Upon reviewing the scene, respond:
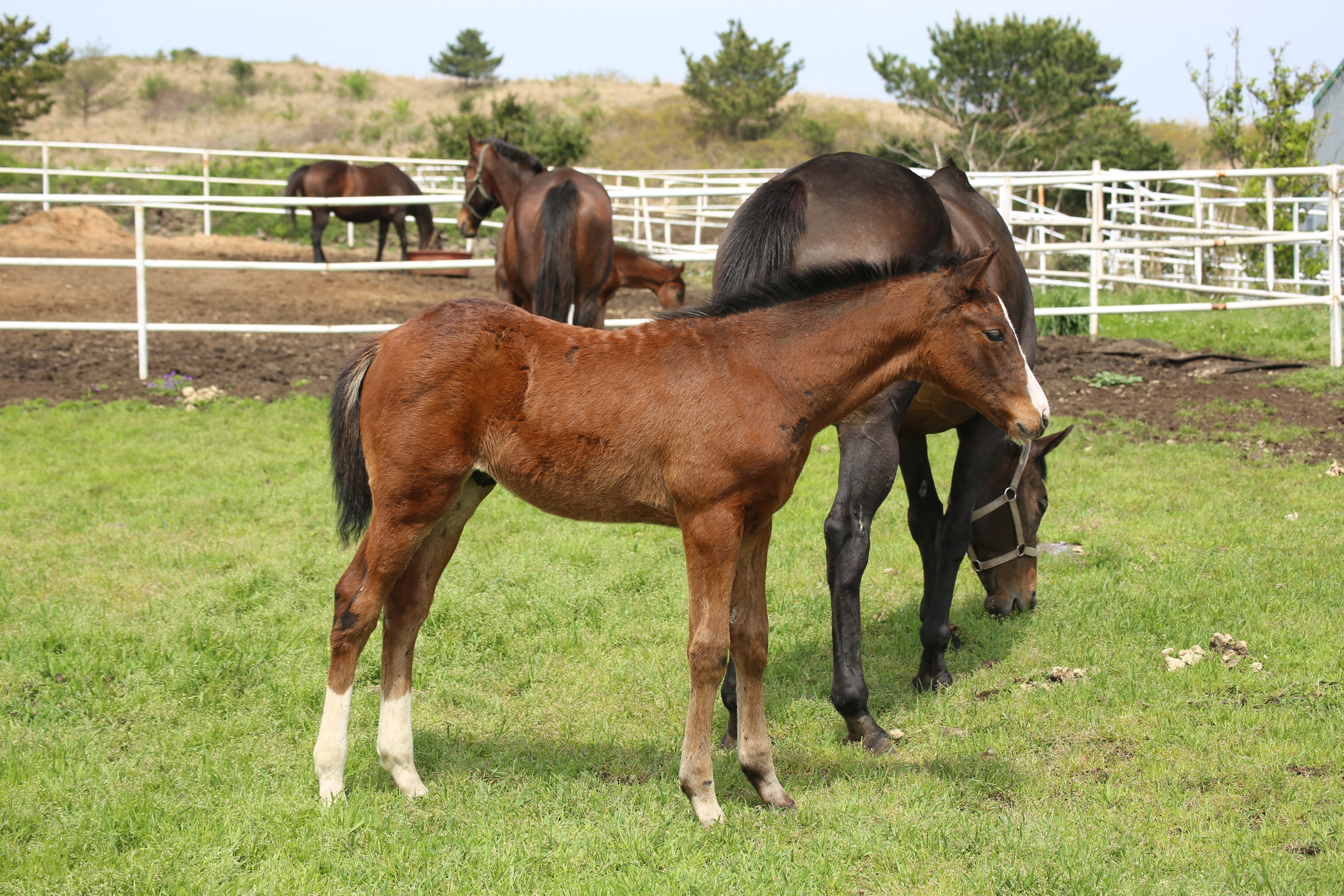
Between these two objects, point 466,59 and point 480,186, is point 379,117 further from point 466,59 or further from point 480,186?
point 480,186

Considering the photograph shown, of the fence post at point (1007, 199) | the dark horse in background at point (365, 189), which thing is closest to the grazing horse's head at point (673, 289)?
the fence post at point (1007, 199)

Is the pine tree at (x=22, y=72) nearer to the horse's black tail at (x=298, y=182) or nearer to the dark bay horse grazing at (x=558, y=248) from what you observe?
the horse's black tail at (x=298, y=182)

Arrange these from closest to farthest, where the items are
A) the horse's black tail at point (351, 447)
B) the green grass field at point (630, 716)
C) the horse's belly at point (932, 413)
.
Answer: the green grass field at point (630, 716)
the horse's black tail at point (351, 447)
the horse's belly at point (932, 413)

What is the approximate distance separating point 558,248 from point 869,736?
240 inches

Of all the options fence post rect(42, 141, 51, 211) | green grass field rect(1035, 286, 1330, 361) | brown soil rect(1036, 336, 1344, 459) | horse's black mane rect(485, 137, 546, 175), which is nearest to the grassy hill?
fence post rect(42, 141, 51, 211)

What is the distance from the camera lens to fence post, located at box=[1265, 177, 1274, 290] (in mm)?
11109

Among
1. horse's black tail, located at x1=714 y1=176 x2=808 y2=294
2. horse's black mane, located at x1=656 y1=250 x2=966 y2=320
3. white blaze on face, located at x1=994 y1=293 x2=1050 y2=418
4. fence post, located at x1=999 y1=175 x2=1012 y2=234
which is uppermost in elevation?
fence post, located at x1=999 y1=175 x2=1012 y2=234

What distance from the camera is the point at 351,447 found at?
352 cm

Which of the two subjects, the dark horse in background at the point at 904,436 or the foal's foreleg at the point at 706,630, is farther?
the dark horse in background at the point at 904,436

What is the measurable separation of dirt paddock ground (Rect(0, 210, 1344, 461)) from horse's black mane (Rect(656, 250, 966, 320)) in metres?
2.85

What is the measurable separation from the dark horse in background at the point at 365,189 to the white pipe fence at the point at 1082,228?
80 centimetres

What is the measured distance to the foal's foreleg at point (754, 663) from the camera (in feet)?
11.1

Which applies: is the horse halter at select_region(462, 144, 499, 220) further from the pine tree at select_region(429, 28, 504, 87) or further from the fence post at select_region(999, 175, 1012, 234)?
the pine tree at select_region(429, 28, 504, 87)

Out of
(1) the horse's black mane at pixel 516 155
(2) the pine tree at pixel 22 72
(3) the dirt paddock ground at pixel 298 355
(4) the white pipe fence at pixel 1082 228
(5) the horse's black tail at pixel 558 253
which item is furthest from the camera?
(2) the pine tree at pixel 22 72
